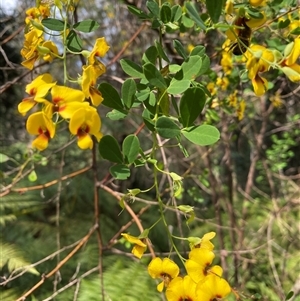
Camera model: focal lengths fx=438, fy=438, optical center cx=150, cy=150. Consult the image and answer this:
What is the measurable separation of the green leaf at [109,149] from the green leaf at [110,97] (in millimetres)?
35

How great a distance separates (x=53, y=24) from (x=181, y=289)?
31cm

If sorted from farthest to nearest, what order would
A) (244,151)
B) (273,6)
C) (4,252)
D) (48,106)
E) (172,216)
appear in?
1. (244,151)
2. (172,216)
3. (4,252)
4. (273,6)
5. (48,106)

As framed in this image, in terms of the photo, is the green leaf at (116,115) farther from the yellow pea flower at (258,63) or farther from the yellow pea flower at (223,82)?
the yellow pea flower at (223,82)

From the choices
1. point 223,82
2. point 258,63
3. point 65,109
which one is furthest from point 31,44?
point 223,82

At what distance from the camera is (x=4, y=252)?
1763 millimetres

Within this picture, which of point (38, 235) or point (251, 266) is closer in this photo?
point (251, 266)

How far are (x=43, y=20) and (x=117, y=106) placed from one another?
138 mm

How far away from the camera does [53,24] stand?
49 centimetres

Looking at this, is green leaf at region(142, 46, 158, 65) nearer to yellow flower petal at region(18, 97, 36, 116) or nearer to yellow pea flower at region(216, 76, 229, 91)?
yellow flower petal at region(18, 97, 36, 116)

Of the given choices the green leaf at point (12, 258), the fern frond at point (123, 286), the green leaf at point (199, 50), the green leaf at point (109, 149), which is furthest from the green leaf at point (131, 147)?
the green leaf at point (12, 258)

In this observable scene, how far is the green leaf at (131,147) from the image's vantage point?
43cm

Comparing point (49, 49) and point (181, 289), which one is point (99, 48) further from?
point (181, 289)

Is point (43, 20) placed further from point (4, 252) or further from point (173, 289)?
point (4, 252)

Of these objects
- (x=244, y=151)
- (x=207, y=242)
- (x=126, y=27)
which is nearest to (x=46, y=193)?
(x=126, y=27)
